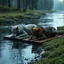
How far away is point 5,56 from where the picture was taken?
58.7 feet

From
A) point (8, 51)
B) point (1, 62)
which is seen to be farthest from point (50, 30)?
point (1, 62)

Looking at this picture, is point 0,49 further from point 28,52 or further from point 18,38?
point 18,38

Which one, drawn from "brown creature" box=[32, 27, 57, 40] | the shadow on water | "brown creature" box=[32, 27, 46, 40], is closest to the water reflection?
"brown creature" box=[32, 27, 57, 40]

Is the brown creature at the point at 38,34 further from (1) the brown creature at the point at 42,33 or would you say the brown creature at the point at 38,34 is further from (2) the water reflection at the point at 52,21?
(2) the water reflection at the point at 52,21

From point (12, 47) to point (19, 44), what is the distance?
58.8 inches

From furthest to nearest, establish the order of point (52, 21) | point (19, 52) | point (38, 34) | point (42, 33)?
point (52, 21), point (42, 33), point (38, 34), point (19, 52)

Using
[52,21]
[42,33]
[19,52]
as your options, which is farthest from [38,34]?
[52,21]

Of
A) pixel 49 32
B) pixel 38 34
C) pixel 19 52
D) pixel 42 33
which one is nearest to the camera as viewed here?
pixel 19 52

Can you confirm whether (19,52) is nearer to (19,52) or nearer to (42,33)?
(19,52)

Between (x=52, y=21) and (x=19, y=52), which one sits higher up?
(x=19, y=52)

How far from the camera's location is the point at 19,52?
64.0 ft

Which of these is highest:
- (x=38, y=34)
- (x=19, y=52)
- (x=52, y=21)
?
(x=38, y=34)

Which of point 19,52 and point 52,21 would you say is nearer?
point 19,52

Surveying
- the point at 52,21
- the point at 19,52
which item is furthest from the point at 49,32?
the point at 52,21
